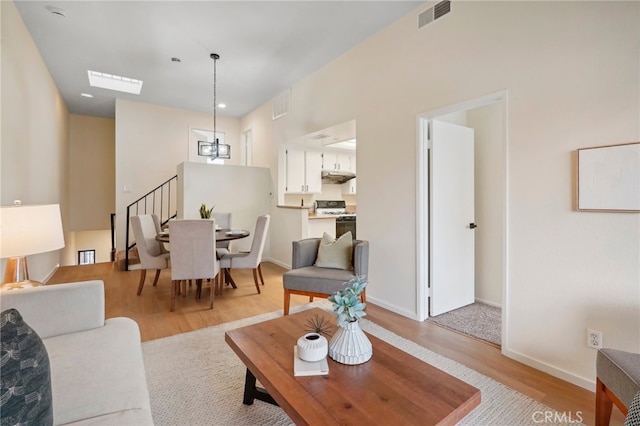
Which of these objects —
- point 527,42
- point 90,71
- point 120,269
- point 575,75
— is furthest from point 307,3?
point 120,269

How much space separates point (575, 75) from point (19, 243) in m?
3.60

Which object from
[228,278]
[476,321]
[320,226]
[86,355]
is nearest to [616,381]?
[476,321]

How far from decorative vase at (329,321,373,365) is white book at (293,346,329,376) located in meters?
0.07

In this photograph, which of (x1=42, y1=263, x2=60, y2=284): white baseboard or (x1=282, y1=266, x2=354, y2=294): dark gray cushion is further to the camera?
(x1=42, y1=263, x2=60, y2=284): white baseboard

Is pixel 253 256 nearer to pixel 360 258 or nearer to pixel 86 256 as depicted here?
pixel 360 258

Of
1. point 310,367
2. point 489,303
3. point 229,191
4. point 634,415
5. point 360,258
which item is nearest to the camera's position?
point 634,415

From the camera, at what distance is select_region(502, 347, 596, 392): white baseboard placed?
187 cm

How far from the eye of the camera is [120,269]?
5051 millimetres

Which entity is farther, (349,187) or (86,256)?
(86,256)

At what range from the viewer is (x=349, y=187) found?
6.43 meters

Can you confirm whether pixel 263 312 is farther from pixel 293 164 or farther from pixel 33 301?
pixel 293 164

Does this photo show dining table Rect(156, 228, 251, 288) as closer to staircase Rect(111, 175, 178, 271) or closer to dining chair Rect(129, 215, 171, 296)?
dining chair Rect(129, 215, 171, 296)

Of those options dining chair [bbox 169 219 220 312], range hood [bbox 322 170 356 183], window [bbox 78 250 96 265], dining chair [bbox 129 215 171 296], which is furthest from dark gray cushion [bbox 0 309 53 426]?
window [bbox 78 250 96 265]

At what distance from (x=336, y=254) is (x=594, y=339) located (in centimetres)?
201
